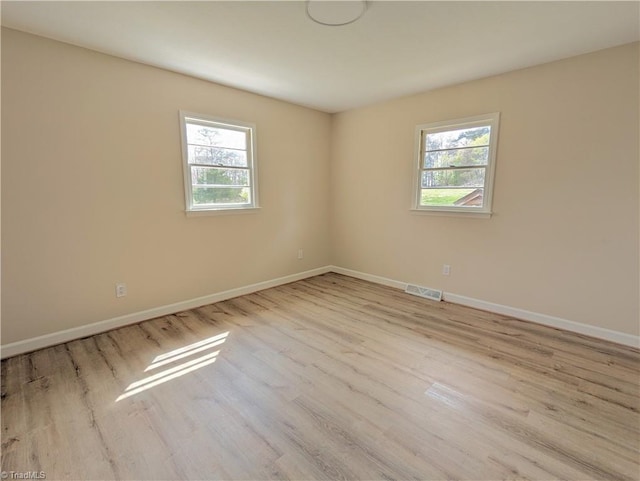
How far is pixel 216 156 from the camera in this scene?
3416mm

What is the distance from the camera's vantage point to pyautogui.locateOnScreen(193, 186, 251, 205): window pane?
331 centimetres

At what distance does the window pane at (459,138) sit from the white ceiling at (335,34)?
547mm

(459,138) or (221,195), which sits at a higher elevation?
(459,138)

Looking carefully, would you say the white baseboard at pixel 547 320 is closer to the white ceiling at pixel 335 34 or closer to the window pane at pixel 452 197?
the window pane at pixel 452 197

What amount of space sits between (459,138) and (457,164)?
0.95 feet

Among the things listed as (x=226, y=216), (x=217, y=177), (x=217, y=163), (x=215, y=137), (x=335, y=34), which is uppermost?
(x=335, y=34)

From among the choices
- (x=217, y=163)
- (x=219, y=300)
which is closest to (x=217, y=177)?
(x=217, y=163)

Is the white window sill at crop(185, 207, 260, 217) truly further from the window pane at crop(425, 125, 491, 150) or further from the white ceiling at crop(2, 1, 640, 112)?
the window pane at crop(425, 125, 491, 150)

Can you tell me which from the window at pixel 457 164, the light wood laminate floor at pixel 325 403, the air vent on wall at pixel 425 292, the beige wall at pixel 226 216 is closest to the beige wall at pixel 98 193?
the beige wall at pixel 226 216

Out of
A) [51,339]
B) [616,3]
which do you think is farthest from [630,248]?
[51,339]

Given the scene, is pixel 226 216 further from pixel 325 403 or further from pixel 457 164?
pixel 457 164

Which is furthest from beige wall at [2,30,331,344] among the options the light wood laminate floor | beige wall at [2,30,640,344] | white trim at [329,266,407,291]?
white trim at [329,266,407,291]

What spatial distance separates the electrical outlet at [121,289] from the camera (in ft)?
9.24
